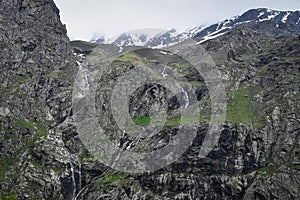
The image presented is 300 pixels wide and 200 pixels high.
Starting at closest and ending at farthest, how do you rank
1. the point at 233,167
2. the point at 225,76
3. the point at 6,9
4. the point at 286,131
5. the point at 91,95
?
1. the point at 233,167
2. the point at 286,131
3. the point at 91,95
4. the point at 225,76
5. the point at 6,9

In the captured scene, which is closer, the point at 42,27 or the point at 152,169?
the point at 152,169

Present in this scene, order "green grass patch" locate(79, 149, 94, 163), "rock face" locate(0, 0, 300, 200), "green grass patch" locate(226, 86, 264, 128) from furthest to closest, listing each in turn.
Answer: "green grass patch" locate(226, 86, 264, 128), "green grass patch" locate(79, 149, 94, 163), "rock face" locate(0, 0, 300, 200)

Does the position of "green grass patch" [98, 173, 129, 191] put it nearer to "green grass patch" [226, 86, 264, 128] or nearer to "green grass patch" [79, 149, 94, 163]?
"green grass patch" [79, 149, 94, 163]

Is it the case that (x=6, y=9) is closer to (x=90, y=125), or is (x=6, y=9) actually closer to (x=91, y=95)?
(x=91, y=95)

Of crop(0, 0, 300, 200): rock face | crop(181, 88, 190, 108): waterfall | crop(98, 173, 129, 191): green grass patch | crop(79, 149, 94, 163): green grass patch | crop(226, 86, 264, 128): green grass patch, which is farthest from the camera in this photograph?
crop(181, 88, 190, 108): waterfall

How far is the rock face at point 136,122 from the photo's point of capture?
362 feet

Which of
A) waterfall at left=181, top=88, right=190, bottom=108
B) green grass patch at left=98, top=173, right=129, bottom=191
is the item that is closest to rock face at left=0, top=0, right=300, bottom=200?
green grass patch at left=98, top=173, right=129, bottom=191

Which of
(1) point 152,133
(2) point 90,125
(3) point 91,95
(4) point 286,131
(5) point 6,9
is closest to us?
(4) point 286,131

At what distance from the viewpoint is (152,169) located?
383 ft

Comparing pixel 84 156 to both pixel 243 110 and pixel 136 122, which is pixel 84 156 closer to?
pixel 136 122

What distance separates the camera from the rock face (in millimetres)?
110438

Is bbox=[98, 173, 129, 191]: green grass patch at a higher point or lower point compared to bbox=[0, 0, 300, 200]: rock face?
lower

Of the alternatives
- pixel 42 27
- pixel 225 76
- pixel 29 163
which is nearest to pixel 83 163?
pixel 29 163

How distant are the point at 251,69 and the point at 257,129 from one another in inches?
2323
